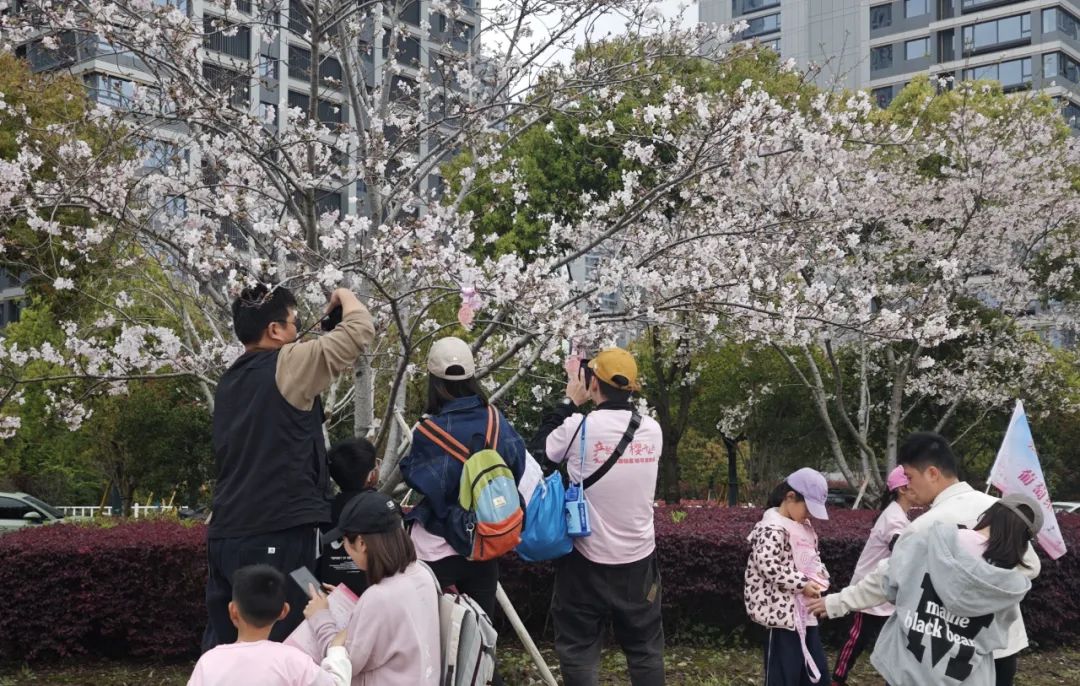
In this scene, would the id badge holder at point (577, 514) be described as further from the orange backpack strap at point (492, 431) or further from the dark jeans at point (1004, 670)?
the dark jeans at point (1004, 670)

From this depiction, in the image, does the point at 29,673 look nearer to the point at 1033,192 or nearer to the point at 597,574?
the point at 597,574

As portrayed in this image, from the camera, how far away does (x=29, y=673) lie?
7023 mm

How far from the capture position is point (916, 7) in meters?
53.1

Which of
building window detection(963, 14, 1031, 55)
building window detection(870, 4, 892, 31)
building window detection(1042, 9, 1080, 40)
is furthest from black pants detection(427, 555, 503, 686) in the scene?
building window detection(870, 4, 892, 31)

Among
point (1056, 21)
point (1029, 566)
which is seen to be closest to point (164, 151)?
point (1029, 566)

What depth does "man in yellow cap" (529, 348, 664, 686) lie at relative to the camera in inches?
194

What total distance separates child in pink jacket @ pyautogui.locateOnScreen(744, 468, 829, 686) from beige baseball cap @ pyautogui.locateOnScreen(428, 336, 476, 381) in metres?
2.03

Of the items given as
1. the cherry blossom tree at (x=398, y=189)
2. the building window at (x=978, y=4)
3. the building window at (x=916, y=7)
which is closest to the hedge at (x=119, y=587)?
the cherry blossom tree at (x=398, y=189)

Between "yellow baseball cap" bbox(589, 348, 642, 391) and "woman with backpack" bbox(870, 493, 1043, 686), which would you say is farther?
"yellow baseball cap" bbox(589, 348, 642, 391)

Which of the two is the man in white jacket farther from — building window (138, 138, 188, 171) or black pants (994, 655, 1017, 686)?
building window (138, 138, 188, 171)

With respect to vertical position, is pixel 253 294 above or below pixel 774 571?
above

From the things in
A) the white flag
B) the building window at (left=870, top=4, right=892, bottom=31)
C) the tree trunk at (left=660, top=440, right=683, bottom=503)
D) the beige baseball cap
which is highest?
the building window at (left=870, top=4, right=892, bottom=31)

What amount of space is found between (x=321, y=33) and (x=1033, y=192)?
41.0 feet

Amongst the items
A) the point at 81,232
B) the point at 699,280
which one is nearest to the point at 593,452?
the point at 699,280
